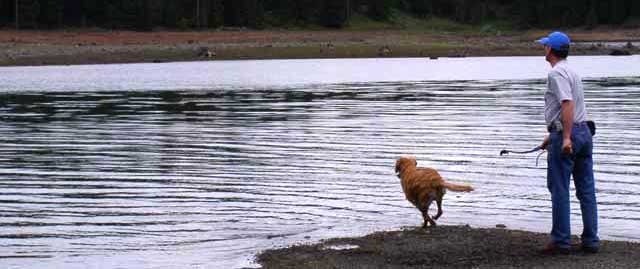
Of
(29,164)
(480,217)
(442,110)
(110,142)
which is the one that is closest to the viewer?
(480,217)

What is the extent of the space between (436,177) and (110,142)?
11220 millimetres

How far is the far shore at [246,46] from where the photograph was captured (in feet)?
203

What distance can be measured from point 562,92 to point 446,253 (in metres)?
1.68

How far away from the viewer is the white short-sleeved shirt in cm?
926

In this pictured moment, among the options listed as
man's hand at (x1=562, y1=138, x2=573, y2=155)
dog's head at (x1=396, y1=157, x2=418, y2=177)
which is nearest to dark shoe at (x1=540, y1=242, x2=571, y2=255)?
man's hand at (x1=562, y1=138, x2=573, y2=155)

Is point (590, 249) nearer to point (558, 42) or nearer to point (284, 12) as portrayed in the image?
point (558, 42)

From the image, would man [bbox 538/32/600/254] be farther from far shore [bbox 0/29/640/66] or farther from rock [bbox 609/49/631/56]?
rock [bbox 609/49/631/56]

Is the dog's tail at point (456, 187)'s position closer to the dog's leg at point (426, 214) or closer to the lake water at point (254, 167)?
the dog's leg at point (426, 214)

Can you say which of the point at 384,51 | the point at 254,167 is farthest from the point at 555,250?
the point at 384,51

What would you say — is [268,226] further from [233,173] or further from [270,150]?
[270,150]

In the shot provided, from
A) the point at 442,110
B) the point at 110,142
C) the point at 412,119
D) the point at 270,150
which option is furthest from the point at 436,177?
the point at 442,110

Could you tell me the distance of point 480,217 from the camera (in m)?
12.0

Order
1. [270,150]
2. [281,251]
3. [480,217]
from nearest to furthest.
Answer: [281,251]
[480,217]
[270,150]

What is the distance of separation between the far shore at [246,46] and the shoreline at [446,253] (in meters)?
48.9
